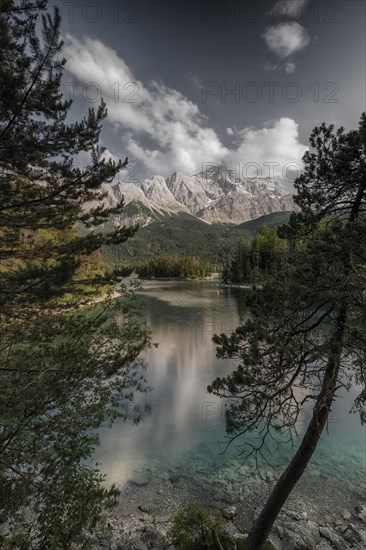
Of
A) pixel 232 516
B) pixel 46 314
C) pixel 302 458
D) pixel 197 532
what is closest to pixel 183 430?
pixel 232 516

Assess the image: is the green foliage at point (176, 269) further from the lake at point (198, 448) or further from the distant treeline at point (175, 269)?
the lake at point (198, 448)

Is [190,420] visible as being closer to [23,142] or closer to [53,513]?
[53,513]

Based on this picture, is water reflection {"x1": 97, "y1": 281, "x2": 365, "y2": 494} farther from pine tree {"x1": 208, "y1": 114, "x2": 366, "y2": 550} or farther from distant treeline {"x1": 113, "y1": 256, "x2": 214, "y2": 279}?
distant treeline {"x1": 113, "y1": 256, "x2": 214, "y2": 279}

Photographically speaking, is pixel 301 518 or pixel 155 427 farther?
pixel 155 427

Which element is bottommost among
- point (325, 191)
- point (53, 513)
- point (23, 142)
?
point (53, 513)

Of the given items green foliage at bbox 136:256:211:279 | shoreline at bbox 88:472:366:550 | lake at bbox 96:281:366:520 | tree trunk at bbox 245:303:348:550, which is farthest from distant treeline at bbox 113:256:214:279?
tree trunk at bbox 245:303:348:550

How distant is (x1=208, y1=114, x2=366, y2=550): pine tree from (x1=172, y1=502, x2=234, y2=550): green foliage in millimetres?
746

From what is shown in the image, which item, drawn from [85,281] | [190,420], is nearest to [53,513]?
[85,281]

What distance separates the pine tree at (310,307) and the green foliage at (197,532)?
746mm

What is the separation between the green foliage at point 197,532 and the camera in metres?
6.39

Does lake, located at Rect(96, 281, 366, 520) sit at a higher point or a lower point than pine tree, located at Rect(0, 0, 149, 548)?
lower

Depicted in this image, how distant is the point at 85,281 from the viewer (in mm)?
7395

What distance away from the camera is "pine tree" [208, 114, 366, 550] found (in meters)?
5.78

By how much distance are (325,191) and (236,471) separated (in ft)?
34.9
